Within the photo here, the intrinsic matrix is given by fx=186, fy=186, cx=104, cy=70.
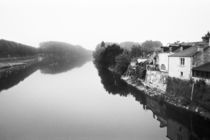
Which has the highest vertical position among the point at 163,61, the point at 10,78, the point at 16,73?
the point at 163,61

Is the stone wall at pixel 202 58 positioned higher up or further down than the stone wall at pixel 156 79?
higher up

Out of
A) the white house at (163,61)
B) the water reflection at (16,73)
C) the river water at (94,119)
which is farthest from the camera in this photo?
the water reflection at (16,73)

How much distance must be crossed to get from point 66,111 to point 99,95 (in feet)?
35.1

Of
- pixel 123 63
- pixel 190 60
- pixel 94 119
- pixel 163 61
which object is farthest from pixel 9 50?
pixel 190 60

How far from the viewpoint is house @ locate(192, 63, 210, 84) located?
2224 centimetres

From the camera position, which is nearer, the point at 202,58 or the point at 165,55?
the point at 202,58

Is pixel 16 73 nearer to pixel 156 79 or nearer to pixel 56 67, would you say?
pixel 56 67

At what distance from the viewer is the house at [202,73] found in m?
22.2

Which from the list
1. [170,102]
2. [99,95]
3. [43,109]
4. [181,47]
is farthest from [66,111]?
[181,47]

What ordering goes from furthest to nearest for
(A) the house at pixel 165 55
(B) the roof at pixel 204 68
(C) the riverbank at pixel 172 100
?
1. (A) the house at pixel 165 55
2. (B) the roof at pixel 204 68
3. (C) the riverbank at pixel 172 100

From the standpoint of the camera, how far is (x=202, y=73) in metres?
23.2

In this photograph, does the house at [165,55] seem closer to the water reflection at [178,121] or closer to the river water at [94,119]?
the river water at [94,119]

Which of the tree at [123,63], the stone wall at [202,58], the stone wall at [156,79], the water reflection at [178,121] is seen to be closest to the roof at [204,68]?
the stone wall at [202,58]

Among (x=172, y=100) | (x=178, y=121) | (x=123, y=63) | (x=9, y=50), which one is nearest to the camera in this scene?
(x=178, y=121)
